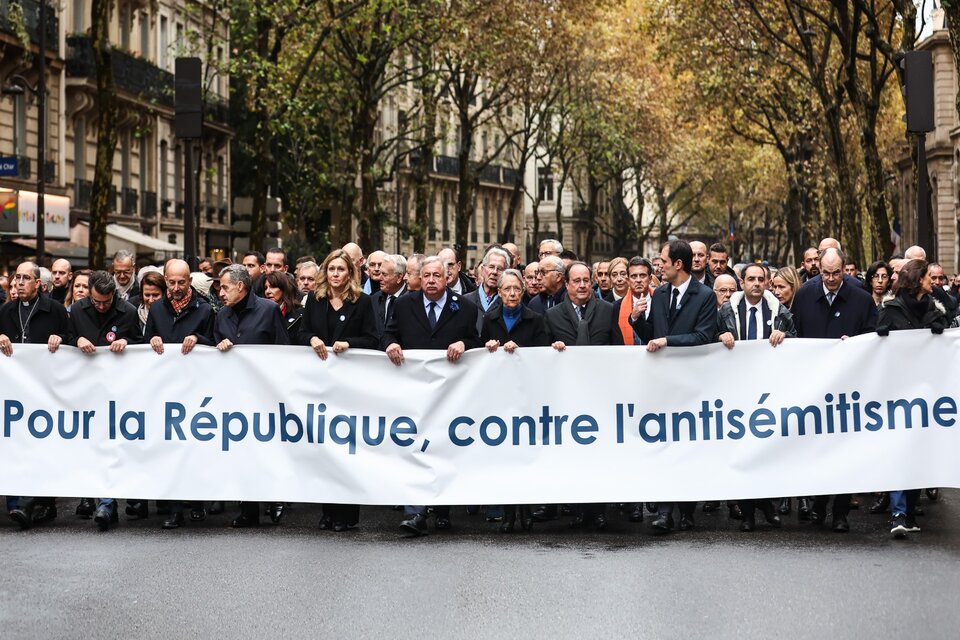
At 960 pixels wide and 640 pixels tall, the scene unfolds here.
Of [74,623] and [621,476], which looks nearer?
[74,623]

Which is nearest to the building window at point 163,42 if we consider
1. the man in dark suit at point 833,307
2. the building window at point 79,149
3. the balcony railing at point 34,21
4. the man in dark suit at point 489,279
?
the building window at point 79,149

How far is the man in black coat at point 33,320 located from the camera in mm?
12430

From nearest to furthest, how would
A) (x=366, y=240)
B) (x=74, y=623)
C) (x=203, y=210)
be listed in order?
(x=74, y=623), (x=366, y=240), (x=203, y=210)

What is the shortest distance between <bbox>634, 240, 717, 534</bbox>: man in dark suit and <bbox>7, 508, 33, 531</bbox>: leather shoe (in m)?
4.39

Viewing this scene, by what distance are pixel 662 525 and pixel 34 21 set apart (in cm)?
2925

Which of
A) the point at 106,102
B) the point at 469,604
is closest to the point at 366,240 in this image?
the point at 106,102

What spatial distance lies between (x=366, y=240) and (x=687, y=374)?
27.4 metres

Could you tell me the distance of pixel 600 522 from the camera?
11.8 m

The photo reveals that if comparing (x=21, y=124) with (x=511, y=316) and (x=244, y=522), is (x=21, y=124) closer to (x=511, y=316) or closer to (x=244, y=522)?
(x=244, y=522)

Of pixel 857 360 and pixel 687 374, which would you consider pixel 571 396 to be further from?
pixel 857 360

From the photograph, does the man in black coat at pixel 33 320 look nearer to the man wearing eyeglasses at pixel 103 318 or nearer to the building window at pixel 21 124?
the man wearing eyeglasses at pixel 103 318

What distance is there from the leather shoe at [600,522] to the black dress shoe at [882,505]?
2.29 meters

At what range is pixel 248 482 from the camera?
38.2 feet

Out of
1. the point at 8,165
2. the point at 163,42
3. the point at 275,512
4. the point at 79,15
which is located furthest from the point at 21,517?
the point at 163,42
